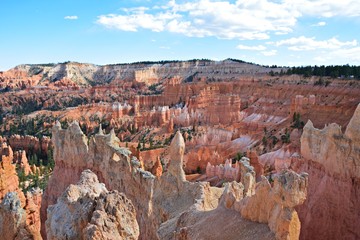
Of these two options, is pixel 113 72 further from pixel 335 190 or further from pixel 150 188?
pixel 335 190

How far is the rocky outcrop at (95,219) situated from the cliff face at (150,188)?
0.21 m

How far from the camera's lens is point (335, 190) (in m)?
13.9

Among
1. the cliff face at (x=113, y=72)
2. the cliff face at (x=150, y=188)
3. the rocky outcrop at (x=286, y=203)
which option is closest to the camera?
the rocky outcrop at (x=286, y=203)

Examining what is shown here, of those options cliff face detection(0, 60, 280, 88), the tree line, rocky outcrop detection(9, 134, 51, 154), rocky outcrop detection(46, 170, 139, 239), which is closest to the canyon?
rocky outcrop detection(46, 170, 139, 239)

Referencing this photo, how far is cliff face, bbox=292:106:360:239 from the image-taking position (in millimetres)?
13094

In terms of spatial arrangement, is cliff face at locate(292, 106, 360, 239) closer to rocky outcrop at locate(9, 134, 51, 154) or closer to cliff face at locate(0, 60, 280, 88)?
rocky outcrop at locate(9, 134, 51, 154)

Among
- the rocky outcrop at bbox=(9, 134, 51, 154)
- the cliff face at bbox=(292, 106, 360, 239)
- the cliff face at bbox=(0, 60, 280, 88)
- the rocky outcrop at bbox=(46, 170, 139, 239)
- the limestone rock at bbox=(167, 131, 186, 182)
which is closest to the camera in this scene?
the rocky outcrop at bbox=(46, 170, 139, 239)

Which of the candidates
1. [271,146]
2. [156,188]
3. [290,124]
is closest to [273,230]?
[156,188]

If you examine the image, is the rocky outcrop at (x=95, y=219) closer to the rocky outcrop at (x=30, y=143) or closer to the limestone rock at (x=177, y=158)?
the limestone rock at (x=177, y=158)

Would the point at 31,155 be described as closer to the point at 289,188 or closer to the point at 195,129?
the point at 195,129

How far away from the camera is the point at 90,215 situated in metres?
7.59

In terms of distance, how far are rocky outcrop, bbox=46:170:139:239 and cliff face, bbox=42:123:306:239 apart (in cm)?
21

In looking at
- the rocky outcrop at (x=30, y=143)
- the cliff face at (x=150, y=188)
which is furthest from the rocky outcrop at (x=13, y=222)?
the rocky outcrop at (x=30, y=143)

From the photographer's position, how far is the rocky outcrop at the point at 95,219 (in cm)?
702
